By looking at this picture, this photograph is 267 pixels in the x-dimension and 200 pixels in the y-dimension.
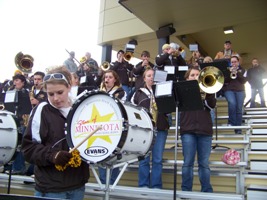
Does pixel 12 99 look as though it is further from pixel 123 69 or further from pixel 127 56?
pixel 127 56

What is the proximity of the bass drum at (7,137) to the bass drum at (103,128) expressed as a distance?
2244 millimetres

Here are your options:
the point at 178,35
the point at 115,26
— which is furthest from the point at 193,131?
the point at 115,26

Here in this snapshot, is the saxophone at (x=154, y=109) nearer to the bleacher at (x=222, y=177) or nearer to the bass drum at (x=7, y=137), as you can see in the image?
the bleacher at (x=222, y=177)

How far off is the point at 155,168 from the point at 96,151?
2.14 meters

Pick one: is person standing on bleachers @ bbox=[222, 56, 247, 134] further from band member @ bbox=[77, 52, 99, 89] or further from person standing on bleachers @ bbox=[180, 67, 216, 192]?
band member @ bbox=[77, 52, 99, 89]

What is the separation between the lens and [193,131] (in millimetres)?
4469

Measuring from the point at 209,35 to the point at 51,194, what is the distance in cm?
1200

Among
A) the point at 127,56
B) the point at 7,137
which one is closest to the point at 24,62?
the point at 127,56

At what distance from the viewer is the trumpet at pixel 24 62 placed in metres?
8.42

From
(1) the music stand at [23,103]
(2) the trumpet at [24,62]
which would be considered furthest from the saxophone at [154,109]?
(2) the trumpet at [24,62]

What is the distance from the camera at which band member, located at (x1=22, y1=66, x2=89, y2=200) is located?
2.47 metres

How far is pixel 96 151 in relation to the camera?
2814mm

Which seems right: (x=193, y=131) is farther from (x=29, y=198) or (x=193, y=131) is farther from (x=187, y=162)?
(x=29, y=198)

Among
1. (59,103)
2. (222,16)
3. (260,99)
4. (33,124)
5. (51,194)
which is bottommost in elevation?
(51,194)
